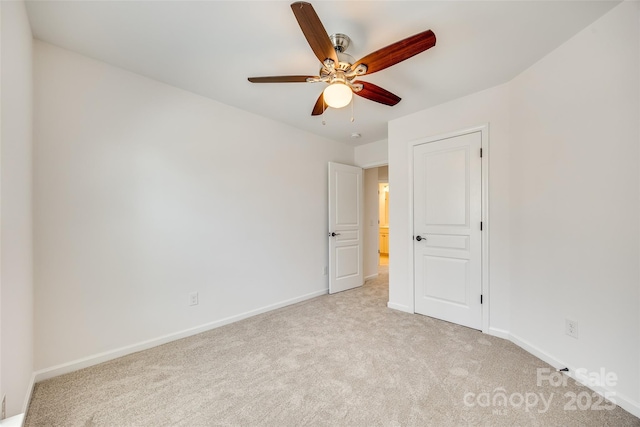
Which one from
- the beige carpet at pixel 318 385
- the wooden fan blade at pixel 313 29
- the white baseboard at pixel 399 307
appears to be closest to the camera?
the wooden fan blade at pixel 313 29

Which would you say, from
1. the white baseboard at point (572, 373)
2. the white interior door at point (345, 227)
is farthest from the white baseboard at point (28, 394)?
the white baseboard at point (572, 373)

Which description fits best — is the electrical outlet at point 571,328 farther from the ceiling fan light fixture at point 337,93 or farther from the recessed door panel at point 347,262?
the recessed door panel at point 347,262

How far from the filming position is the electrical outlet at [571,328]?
6.00 feet

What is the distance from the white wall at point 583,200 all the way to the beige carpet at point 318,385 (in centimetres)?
33

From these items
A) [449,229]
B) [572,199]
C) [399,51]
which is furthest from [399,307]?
[399,51]

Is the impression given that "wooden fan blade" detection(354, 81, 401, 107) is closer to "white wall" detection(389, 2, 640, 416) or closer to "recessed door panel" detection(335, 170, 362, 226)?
"white wall" detection(389, 2, 640, 416)

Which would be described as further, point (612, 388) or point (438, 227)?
point (438, 227)

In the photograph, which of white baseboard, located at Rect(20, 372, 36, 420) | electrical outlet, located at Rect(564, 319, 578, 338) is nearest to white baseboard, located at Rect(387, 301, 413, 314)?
electrical outlet, located at Rect(564, 319, 578, 338)

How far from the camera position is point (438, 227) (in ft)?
9.50

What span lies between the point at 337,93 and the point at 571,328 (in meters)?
2.29

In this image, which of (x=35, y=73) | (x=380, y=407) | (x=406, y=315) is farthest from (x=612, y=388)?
(x=35, y=73)

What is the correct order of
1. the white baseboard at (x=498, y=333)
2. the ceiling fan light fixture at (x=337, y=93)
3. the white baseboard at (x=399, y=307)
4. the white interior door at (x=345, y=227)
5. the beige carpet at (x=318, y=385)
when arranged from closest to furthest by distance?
the beige carpet at (x=318, y=385)
the ceiling fan light fixture at (x=337, y=93)
the white baseboard at (x=498, y=333)
the white baseboard at (x=399, y=307)
the white interior door at (x=345, y=227)

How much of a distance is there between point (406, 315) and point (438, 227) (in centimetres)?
107

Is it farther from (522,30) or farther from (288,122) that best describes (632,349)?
(288,122)
